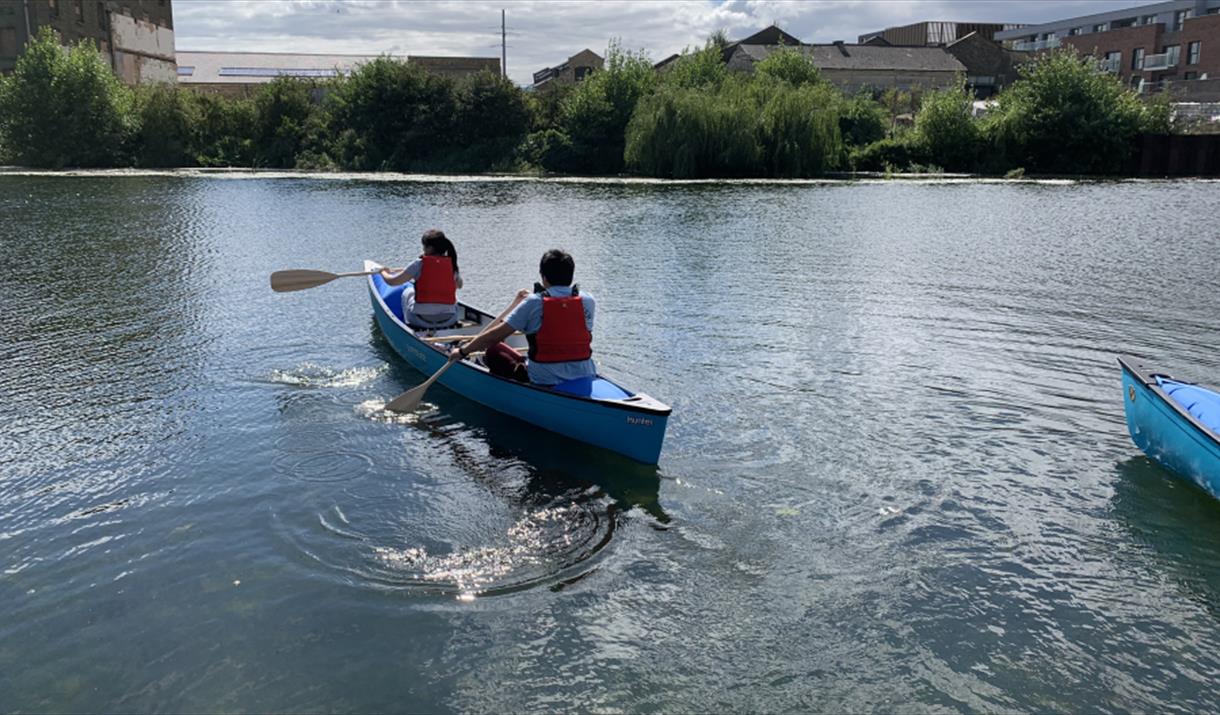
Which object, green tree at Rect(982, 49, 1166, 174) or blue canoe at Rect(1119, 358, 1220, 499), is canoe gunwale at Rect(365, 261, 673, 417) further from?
green tree at Rect(982, 49, 1166, 174)

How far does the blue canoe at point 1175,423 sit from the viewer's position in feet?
21.8

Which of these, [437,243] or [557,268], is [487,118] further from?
[557,268]

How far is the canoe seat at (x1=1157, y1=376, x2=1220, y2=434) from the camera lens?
679cm

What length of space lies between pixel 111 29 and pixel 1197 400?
225 ft

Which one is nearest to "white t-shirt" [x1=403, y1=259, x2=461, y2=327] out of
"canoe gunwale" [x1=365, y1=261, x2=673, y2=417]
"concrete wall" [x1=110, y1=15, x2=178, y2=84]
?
"canoe gunwale" [x1=365, y1=261, x2=673, y2=417]

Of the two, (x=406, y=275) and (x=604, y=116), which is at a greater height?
(x=604, y=116)

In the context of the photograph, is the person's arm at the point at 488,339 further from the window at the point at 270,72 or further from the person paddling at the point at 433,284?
the window at the point at 270,72

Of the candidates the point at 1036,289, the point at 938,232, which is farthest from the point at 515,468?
the point at 938,232

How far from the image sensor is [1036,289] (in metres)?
14.6

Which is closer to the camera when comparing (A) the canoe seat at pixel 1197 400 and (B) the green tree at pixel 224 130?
(A) the canoe seat at pixel 1197 400

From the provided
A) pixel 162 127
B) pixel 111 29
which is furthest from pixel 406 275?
pixel 111 29

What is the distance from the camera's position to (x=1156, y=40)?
2685 inches

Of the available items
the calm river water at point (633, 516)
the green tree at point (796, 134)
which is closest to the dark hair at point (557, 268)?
the calm river water at point (633, 516)

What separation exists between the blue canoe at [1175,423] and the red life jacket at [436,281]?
22.7 ft
